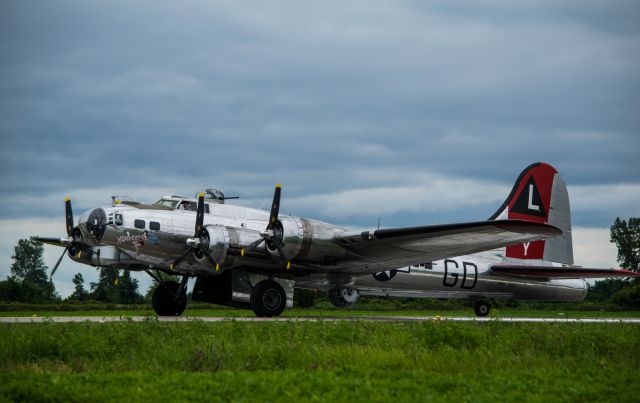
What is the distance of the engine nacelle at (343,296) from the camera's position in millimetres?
25733

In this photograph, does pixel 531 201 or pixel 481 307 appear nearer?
pixel 481 307

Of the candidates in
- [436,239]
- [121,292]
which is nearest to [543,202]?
[436,239]

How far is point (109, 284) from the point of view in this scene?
5331 cm

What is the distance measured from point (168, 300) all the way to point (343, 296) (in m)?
6.19

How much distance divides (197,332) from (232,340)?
3.71ft

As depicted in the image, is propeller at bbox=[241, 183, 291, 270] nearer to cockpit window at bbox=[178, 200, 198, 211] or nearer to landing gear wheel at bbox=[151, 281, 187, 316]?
cockpit window at bbox=[178, 200, 198, 211]

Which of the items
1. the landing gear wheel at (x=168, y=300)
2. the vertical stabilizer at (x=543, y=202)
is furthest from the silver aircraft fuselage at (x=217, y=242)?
the vertical stabilizer at (x=543, y=202)

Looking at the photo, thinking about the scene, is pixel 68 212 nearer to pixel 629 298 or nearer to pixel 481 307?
pixel 481 307

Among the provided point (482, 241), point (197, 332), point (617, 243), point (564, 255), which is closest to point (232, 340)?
point (197, 332)

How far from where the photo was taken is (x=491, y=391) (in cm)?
911

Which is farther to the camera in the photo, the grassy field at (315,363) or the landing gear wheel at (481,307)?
the landing gear wheel at (481,307)

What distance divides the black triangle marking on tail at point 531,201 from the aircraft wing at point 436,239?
27.1 ft

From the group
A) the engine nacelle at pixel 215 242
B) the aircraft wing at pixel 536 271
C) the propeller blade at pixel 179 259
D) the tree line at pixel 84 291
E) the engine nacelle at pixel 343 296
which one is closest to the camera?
the engine nacelle at pixel 215 242

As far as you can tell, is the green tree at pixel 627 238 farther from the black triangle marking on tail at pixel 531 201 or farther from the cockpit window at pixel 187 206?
the cockpit window at pixel 187 206
